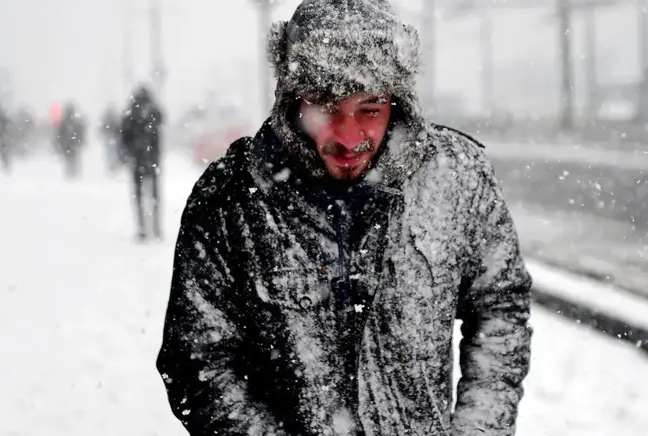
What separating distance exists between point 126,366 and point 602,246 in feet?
23.8

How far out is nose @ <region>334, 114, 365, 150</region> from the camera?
1.50 metres

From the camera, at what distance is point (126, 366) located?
5.28m

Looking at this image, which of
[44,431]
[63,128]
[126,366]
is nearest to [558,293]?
[126,366]

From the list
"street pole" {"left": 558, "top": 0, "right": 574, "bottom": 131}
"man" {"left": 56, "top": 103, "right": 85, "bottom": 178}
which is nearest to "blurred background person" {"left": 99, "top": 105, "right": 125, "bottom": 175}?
"man" {"left": 56, "top": 103, "right": 85, "bottom": 178}

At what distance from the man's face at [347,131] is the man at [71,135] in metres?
18.0

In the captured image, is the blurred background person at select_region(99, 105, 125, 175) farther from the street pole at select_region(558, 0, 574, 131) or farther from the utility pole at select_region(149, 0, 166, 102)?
the street pole at select_region(558, 0, 574, 131)

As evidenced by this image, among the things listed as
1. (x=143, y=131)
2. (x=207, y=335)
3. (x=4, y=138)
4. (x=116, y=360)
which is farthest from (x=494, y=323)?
(x=4, y=138)

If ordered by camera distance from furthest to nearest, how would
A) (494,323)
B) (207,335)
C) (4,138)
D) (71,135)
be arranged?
(4,138) → (71,135) → (494,323) → (207,335)

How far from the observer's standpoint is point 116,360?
17.7 ft

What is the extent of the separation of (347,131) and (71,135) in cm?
1917

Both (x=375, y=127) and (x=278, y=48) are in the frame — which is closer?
(x=375, y=127)

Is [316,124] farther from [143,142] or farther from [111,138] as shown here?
[111,138]

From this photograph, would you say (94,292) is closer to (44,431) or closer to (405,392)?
(44,431)

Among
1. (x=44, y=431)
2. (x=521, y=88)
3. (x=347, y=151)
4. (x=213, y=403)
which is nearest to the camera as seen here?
(x=347, y=151)
